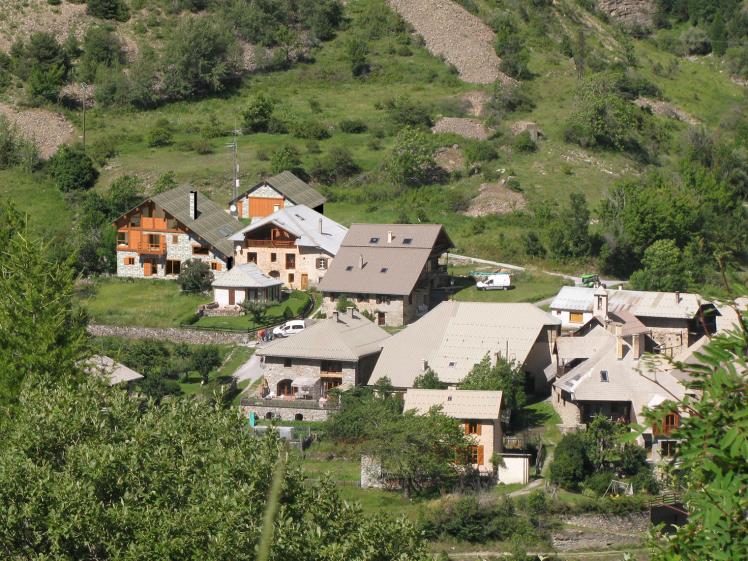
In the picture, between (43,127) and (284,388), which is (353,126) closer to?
(43,127)

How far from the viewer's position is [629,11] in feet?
440

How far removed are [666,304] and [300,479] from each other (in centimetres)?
3884

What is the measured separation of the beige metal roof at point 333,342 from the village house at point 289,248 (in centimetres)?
935

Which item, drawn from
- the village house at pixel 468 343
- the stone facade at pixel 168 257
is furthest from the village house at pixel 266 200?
the village house at pixel 468 343

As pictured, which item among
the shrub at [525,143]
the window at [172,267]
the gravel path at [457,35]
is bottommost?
the window at [172,267]

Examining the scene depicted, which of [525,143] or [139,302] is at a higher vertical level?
[525,143]

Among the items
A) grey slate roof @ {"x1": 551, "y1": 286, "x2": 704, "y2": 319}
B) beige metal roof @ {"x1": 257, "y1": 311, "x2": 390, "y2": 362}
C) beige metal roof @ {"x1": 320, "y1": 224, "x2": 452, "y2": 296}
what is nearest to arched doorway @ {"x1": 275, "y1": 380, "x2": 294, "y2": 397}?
beige metal roof @ {"x1": 257, "y1": 311, "x2": 390, "y2": 362}

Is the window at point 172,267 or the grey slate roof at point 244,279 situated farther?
the window at point 172,267

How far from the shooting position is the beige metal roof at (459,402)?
48.9m

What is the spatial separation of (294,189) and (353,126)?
51.3 ft

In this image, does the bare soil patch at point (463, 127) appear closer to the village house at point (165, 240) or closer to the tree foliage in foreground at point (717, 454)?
the village house at point (165, 240)

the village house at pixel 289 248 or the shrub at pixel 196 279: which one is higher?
the village house at pixel 289 248

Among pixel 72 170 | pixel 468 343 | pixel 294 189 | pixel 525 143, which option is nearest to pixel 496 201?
pixel 525 143

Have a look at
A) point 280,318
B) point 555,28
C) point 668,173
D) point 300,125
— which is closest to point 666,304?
point 280,318
